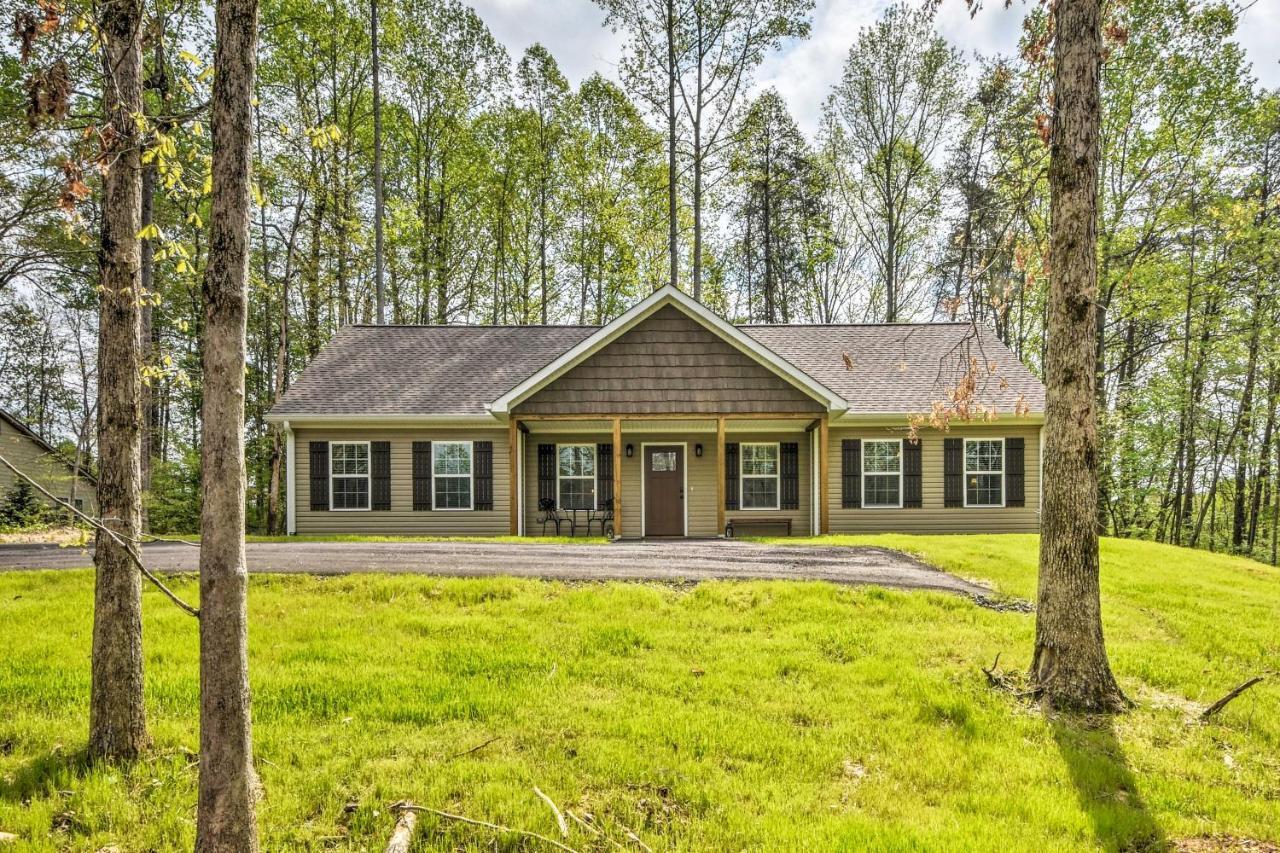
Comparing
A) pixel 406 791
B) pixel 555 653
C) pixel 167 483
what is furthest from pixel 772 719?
pixel 167 483

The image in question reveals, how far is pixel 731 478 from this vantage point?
14227mm

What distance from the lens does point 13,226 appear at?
39.5 ft

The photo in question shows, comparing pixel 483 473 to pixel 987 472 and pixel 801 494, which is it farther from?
pixel 987 472

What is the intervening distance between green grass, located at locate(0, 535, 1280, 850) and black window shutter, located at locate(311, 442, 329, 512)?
6572 mm

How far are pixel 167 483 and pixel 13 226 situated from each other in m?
8.85

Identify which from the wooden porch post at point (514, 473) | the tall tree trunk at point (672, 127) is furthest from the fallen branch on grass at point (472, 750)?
the tall tree trunk at point (672, 127)

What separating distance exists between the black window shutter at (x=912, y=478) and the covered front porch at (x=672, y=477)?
204 cm

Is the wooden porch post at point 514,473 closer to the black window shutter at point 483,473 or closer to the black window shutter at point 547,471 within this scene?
the black window shutter at point 483,473

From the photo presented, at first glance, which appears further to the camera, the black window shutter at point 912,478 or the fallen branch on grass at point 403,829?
the black window shutter at point 912,478

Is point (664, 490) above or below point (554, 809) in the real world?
above

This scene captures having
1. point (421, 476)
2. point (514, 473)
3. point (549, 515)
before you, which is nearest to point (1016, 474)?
point (549, 515)

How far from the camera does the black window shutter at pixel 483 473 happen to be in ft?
44.8

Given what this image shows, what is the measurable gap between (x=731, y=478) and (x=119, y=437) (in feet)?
39.2

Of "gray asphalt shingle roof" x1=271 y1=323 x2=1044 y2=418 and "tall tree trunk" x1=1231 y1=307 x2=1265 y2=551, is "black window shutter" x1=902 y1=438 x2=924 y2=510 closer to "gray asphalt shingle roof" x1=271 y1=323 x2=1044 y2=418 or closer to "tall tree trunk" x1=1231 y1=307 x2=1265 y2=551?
"gray asphalt shingle roof" x1=271 y1=323 x2=1044 y2=418
